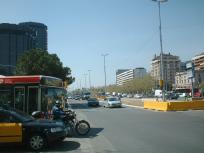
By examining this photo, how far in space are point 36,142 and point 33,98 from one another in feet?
16.9

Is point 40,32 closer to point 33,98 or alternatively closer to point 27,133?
point 33,98

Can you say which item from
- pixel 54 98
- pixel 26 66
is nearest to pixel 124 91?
pixel 26 66

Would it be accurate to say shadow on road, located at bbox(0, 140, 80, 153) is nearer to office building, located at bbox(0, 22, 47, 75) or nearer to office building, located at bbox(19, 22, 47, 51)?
office building, located at bbox(0, 22, 47, 75)

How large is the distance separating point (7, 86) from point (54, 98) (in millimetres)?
2473

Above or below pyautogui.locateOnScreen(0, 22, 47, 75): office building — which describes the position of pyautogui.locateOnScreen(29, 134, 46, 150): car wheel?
below

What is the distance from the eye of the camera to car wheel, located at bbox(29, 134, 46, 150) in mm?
12477

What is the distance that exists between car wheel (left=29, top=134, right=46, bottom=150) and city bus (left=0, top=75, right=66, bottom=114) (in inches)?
183

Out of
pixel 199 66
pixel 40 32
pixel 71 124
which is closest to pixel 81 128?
pixel 71 124

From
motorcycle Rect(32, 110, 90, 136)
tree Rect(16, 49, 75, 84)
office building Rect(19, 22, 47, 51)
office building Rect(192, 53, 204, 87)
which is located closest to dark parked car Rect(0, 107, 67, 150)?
motorcycle Rect(32, 110, 90, 136)

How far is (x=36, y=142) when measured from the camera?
41.0ft

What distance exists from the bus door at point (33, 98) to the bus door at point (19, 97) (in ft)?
1.07

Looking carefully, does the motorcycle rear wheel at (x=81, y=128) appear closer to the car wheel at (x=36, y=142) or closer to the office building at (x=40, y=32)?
the car wheel at (x=36, y=142)

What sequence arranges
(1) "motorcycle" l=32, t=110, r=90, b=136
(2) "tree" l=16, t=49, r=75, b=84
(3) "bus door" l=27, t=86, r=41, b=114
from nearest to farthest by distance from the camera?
1. (1) "motorcycle" l=32, t=110, r=90, b=136
2. (3) "bus door" l=27, t=86, r=41, b=114
3. (2) "tree" l=16, t=49, r=75, b=84

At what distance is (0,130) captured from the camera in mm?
12492
